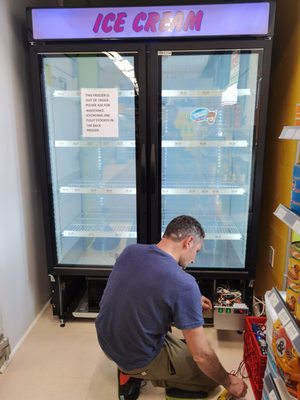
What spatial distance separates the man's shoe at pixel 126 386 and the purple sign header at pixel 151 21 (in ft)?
6.63

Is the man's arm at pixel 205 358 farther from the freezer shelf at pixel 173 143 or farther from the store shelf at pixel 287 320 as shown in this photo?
the freezer shelf at pixel 173 143

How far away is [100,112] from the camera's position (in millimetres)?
2240

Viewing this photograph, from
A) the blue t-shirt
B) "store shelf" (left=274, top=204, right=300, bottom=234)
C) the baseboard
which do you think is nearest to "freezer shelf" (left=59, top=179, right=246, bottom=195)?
the blue t-shirt

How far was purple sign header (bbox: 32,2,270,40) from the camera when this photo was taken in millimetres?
1949

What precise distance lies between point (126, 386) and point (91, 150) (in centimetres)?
170

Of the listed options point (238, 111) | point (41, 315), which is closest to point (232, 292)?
point (238, 111)

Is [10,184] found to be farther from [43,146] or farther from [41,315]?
[41,315]

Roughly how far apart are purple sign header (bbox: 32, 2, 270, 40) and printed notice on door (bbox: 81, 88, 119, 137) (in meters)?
0.35

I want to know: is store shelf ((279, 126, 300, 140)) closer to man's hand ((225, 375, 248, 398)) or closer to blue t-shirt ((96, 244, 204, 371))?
blue t-shirt ((96, 244, 204, 371))

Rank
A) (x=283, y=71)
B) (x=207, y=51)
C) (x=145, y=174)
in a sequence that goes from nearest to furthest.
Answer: (x=207, y=51) → (x=145, y=174) → (x=283, y=71)

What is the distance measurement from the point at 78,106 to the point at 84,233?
3.25ft

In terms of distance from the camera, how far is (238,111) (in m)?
2.29

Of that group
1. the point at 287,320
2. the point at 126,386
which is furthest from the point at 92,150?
the point at 287,320

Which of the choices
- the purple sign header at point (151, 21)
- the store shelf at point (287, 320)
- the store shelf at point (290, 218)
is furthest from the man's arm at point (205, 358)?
the purple sign header at point (151, 21)
